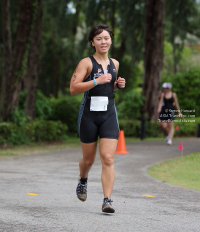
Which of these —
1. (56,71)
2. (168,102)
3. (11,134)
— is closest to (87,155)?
(11,134)

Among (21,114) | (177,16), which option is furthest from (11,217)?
(177,16)

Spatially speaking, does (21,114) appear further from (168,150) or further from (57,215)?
(57,215)

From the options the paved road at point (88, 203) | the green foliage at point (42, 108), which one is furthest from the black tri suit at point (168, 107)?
the green foliage at point (42, 108)

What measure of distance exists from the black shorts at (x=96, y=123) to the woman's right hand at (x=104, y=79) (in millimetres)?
346

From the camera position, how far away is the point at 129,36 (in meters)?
28.6

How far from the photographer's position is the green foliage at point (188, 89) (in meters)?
31.5

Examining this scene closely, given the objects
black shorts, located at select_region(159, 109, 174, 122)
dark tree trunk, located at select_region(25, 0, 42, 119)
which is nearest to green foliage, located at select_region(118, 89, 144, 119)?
dark tree trunk, located at select_region(25, 0, 42, 119)

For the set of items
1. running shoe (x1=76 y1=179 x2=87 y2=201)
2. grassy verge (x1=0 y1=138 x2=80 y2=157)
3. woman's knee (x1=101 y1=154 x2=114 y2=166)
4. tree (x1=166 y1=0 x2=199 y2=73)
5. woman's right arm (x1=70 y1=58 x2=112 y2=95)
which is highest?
tree (x1=166 y1=0 x2=199 y2=73)

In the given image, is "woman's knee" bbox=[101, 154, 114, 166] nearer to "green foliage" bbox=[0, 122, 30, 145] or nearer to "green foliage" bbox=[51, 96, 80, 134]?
"green foliage" bbox=[0, 122, 30, 145]

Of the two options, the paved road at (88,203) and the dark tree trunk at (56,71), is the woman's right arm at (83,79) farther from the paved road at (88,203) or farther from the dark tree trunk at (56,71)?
the dark tree trunk at (56,71)

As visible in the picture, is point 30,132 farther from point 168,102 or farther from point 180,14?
point 180,14

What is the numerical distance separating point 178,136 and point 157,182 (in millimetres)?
15500

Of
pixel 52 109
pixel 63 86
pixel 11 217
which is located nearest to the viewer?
pixel 11 217

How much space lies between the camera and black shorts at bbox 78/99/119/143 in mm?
6012
